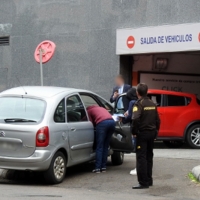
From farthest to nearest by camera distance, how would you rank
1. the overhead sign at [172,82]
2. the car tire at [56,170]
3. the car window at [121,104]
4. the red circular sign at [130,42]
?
the overhead sign at [172,82], the red circular sign at [130,42], the car window at [121,104], the car tire at [56,170]

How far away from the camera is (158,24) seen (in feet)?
58.5

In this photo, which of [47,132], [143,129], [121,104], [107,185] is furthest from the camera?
[121,104]

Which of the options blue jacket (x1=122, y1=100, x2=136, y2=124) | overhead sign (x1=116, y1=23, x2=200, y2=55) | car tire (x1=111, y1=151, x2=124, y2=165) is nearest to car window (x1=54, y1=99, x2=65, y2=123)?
blue jacket (x1=122, y1=100, x2=136, y2=124)

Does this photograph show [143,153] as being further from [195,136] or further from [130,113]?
[195,136]

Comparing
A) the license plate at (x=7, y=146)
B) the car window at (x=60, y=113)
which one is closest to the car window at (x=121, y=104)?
the car window at (x=60, y=113)

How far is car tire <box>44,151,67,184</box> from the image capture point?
9828 millimetres

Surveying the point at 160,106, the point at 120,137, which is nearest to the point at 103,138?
the point at 120,137

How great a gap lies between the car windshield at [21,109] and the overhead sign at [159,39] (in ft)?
26.5

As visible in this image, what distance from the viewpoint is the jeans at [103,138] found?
11000mm

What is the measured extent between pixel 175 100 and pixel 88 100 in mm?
4712

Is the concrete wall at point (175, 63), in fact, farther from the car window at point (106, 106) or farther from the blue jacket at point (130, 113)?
the blue jacket at point (130, 113)

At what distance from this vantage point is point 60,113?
10258mm

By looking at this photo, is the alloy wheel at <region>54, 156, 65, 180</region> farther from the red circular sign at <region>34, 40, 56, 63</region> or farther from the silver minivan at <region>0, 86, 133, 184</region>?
the red circular sign at <region>34, 40, 56, 63</region>

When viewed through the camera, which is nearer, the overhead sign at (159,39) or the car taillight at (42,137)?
the car taillight at (42,137)
